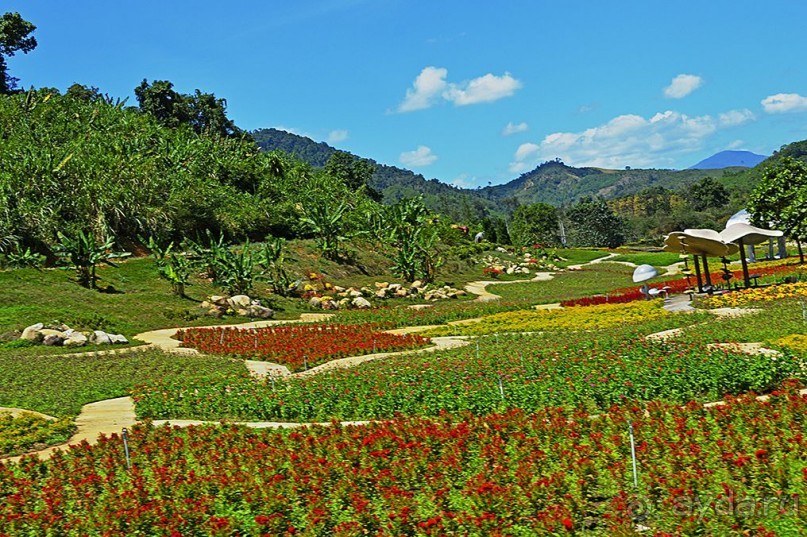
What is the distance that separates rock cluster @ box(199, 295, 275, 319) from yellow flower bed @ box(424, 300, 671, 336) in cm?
1086

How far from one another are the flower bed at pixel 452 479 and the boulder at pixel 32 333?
16.5 meters

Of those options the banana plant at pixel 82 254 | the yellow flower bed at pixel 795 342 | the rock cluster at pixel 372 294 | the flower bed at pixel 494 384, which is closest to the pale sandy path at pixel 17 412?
the flower bed at pixel 494 384

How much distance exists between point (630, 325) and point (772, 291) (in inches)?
305

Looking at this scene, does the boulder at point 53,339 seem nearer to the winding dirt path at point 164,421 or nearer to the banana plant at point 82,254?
the winding dirt path at point 164,421

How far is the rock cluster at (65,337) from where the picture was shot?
25.5 meters

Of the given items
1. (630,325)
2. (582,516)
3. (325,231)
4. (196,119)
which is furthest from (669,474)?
(196,119)

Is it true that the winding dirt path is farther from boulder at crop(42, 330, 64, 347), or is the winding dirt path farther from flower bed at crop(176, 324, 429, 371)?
boulder at crop(42, 330, 64, 347)

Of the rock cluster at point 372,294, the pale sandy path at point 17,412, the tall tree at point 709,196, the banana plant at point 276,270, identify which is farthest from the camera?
the tall tree at point 709,196

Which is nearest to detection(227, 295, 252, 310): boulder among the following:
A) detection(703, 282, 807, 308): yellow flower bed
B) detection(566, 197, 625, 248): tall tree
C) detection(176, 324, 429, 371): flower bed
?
detection(176, 324, 429, 371): flower bed

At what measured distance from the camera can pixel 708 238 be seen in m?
28.6

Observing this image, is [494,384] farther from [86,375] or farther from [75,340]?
[75,340]

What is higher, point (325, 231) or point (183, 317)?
point (325, 231)

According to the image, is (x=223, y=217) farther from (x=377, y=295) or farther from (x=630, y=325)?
(x=630, y=325)

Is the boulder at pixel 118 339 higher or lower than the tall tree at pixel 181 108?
lower
